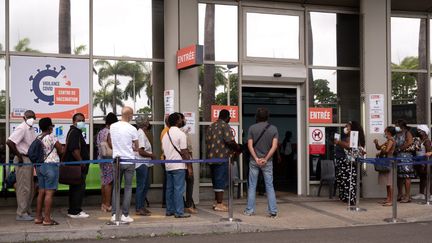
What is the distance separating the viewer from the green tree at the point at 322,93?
44.8 feet

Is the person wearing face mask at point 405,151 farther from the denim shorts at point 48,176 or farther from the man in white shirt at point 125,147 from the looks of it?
the denim shorts at point 48,176

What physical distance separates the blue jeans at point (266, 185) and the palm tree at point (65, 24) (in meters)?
4.48

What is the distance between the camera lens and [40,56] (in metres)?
11.6

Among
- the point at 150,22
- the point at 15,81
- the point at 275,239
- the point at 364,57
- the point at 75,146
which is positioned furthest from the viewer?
the point at 364,57

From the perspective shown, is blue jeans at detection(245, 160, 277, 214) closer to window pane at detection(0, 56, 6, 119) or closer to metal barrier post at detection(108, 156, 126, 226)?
metal barrier post at detection(108, 156, 126, 226)

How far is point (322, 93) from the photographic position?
540 inches

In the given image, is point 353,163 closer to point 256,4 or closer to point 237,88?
point 237,88

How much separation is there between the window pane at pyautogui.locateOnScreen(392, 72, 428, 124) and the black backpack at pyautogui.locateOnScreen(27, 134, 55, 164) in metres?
8.56

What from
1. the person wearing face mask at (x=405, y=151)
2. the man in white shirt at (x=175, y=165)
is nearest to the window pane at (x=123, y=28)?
the man in white shirt at (x=175, y=165)

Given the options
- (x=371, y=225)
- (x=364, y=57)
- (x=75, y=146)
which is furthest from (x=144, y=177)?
(x=364, y=57)

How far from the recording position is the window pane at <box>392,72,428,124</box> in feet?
46.6

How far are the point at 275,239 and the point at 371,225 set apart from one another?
217cm

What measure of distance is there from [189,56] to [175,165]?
2547 millimetres

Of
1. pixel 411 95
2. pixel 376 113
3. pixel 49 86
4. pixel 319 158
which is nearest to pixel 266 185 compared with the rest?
pixel 319 158
